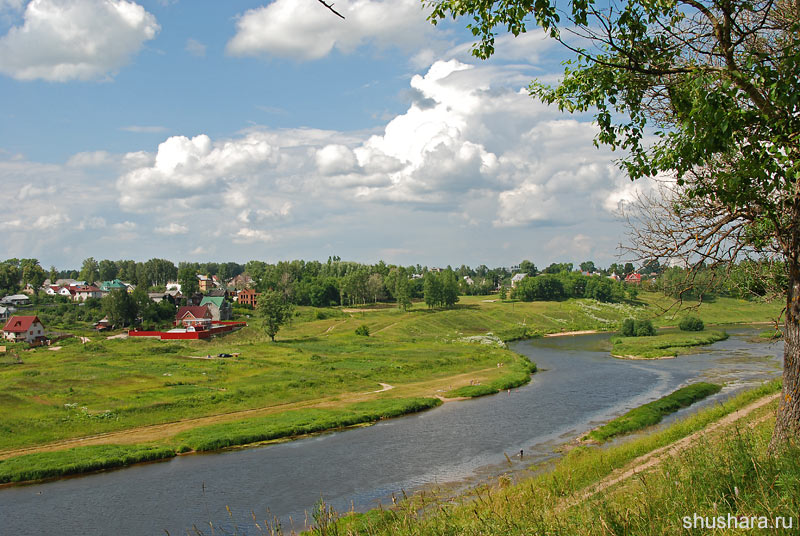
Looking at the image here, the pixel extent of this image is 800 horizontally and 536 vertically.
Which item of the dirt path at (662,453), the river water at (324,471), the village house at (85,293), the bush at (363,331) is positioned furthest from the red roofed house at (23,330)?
the dirt path at (662,453)

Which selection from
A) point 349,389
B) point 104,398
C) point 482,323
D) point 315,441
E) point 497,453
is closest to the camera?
point 497,453

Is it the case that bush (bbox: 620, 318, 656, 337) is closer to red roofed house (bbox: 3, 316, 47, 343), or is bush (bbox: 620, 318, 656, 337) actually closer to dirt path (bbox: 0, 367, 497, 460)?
dirt path (bbox: 0, 367, 497, 460)

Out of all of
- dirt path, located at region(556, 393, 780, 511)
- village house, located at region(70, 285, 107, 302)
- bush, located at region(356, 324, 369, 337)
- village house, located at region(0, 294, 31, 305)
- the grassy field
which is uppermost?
village house, located at region(70, 285, 107, 302)

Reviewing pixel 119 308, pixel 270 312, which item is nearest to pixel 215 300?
pixel 119 308

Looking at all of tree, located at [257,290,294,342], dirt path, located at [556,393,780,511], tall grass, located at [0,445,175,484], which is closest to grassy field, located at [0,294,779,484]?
tall grass, located at [0,445,175,484]

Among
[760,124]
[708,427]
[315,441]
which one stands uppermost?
[760,124]

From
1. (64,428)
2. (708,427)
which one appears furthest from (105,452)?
(708,427)

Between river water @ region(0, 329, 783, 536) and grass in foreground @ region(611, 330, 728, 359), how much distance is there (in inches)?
1033

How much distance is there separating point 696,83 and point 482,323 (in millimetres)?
122028

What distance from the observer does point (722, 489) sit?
917 centimetres

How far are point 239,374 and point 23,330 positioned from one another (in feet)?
185

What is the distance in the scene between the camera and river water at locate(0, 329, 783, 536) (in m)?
28.6

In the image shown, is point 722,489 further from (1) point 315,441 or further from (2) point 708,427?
(1) point 315,441

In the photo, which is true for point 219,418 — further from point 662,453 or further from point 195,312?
point 195,312
